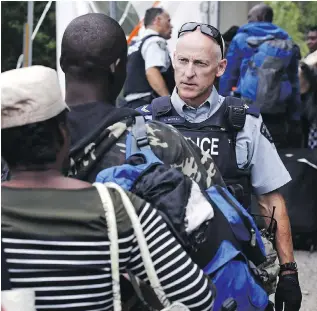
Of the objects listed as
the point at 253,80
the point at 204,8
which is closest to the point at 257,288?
the point at 253,80

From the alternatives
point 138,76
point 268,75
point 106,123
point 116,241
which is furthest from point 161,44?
point 116,241

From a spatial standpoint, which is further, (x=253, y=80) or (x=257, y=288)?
(x=253, y=80)

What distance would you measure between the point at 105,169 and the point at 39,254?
414mm

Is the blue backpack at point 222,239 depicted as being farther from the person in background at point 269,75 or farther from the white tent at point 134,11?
the white tent at point 134,11

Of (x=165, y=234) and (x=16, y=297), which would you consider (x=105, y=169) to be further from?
(x=16, y=297)

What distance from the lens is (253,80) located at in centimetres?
654

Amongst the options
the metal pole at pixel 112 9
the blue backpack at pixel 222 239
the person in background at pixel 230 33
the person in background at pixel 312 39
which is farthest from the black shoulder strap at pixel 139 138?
the metal pole at pixel 112 9

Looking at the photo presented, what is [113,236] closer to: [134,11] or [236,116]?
[236,116]

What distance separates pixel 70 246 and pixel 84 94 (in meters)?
0.62

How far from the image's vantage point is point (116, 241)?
1.86 metres

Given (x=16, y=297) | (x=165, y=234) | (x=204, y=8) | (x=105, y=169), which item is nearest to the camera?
(x=16, y=297)

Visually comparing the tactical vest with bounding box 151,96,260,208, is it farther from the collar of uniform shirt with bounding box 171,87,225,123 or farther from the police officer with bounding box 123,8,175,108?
the police officer with bounding box 123,8,175,108

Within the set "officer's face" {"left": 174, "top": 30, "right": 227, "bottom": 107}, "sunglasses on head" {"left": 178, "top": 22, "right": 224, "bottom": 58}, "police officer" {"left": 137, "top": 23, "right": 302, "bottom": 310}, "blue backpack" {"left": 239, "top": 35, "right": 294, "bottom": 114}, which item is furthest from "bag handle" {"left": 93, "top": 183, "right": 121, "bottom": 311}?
"blue backpack" {"left": 239, "top": 35, "right": 294, "bottom": 114}

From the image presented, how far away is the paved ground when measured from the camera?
5.47 m
